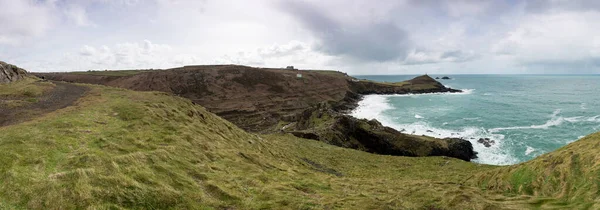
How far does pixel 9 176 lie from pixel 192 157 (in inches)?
317

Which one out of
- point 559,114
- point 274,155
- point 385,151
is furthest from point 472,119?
point 274,155

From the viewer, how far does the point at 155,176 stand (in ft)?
45.1

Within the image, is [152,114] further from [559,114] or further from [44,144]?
[559,114]

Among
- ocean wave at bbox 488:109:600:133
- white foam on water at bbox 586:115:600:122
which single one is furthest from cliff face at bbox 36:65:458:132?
white foam on water at bbox 586:115:600:122

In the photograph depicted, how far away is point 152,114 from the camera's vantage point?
79.8ft

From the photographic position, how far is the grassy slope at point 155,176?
36.9ft

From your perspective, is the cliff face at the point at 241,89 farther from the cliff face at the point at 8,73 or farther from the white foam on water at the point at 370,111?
the cliff face at the point at 8,73

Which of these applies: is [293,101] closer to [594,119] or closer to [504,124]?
[504,124]

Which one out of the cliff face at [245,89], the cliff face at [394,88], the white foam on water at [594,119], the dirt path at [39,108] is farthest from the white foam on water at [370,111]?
the dirt path at [39,108]

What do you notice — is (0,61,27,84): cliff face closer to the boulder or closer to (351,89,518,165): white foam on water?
the boulder

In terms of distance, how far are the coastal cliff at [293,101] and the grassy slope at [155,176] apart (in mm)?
25222

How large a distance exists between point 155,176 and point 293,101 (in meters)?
91.5

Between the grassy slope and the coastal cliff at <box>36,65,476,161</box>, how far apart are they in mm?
25222

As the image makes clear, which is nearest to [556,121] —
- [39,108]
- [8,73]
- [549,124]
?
[549,124]
